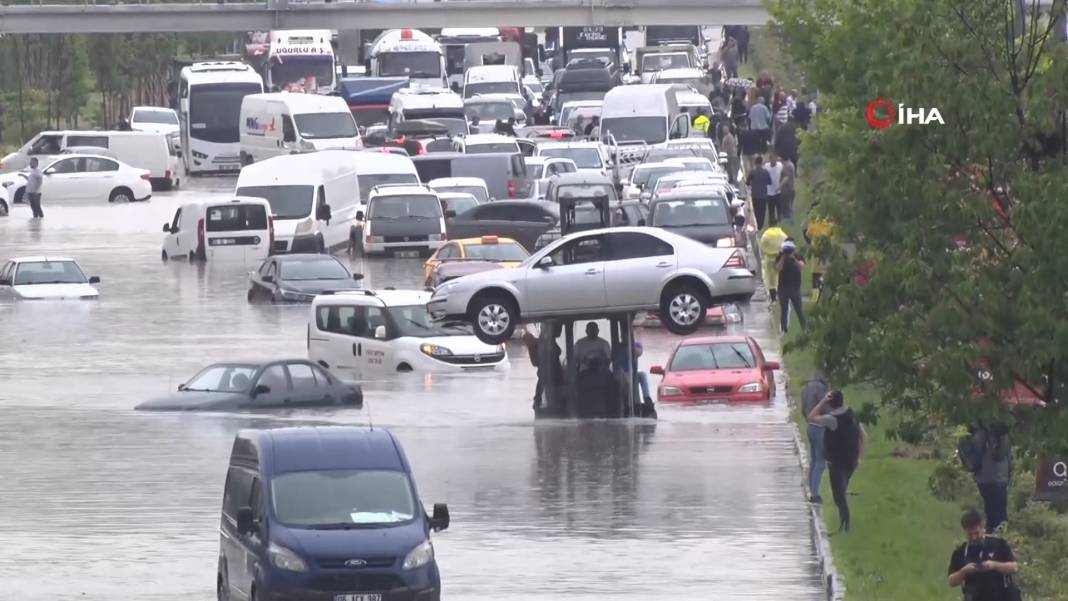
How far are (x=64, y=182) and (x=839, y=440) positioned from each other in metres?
44.4

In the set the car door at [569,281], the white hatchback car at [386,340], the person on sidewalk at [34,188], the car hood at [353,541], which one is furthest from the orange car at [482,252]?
the car hood at [353,541]

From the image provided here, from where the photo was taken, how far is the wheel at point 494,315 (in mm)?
32469

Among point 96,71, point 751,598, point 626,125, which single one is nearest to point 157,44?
point 96,71

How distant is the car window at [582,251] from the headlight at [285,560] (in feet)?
47.9

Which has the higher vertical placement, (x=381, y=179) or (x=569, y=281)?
(x=381, y=179)

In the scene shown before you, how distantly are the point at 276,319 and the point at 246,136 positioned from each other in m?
25.3

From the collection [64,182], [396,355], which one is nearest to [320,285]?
[396,355]

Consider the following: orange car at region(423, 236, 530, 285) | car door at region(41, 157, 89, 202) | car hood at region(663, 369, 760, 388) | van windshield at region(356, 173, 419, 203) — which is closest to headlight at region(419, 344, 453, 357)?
car hood at region(663, 369, 760, 388)

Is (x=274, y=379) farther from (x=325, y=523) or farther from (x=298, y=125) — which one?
(x=298, y=125)

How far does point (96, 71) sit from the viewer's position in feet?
320

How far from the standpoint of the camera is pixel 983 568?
1653 cm

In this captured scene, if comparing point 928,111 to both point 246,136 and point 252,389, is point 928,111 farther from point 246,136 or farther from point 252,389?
point 246,136

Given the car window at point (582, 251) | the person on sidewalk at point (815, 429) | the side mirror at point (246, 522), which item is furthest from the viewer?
the car window at point (582, 251)

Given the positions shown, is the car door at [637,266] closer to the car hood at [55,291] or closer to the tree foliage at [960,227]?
the tree foliage at [960,227]
